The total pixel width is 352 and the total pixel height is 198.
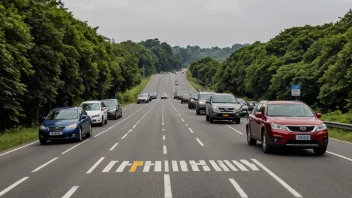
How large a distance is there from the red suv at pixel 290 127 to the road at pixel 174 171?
0.43 m

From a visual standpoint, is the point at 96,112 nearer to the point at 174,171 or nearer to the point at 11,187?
the point at 174,171

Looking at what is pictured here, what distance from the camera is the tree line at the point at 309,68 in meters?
35.2

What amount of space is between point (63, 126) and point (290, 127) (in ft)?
32.1

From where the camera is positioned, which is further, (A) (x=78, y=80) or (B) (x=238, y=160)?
(A) (x=78, y=80)

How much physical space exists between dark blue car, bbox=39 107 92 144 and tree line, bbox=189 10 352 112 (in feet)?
65.6

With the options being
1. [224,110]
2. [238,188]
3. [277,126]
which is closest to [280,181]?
[238,188]

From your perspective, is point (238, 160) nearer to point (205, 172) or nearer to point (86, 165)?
point (205, 172)

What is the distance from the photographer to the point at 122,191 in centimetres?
816

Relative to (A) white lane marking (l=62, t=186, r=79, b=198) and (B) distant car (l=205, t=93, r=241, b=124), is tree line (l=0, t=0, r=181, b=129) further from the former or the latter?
(A) white lane marking (l=62, t=186, r=79, b=198)

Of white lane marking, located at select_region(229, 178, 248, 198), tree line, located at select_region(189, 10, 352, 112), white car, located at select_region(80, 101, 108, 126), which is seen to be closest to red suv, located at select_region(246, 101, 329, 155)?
white lane marking, located at select_region(229, 178, 248, 198)

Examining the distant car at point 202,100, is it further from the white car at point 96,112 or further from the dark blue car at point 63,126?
the dark blue car at point 63,126

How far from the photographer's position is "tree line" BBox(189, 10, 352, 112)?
35.2 m

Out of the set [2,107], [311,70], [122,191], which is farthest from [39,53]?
[311,70]

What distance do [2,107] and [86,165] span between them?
11192 mm
